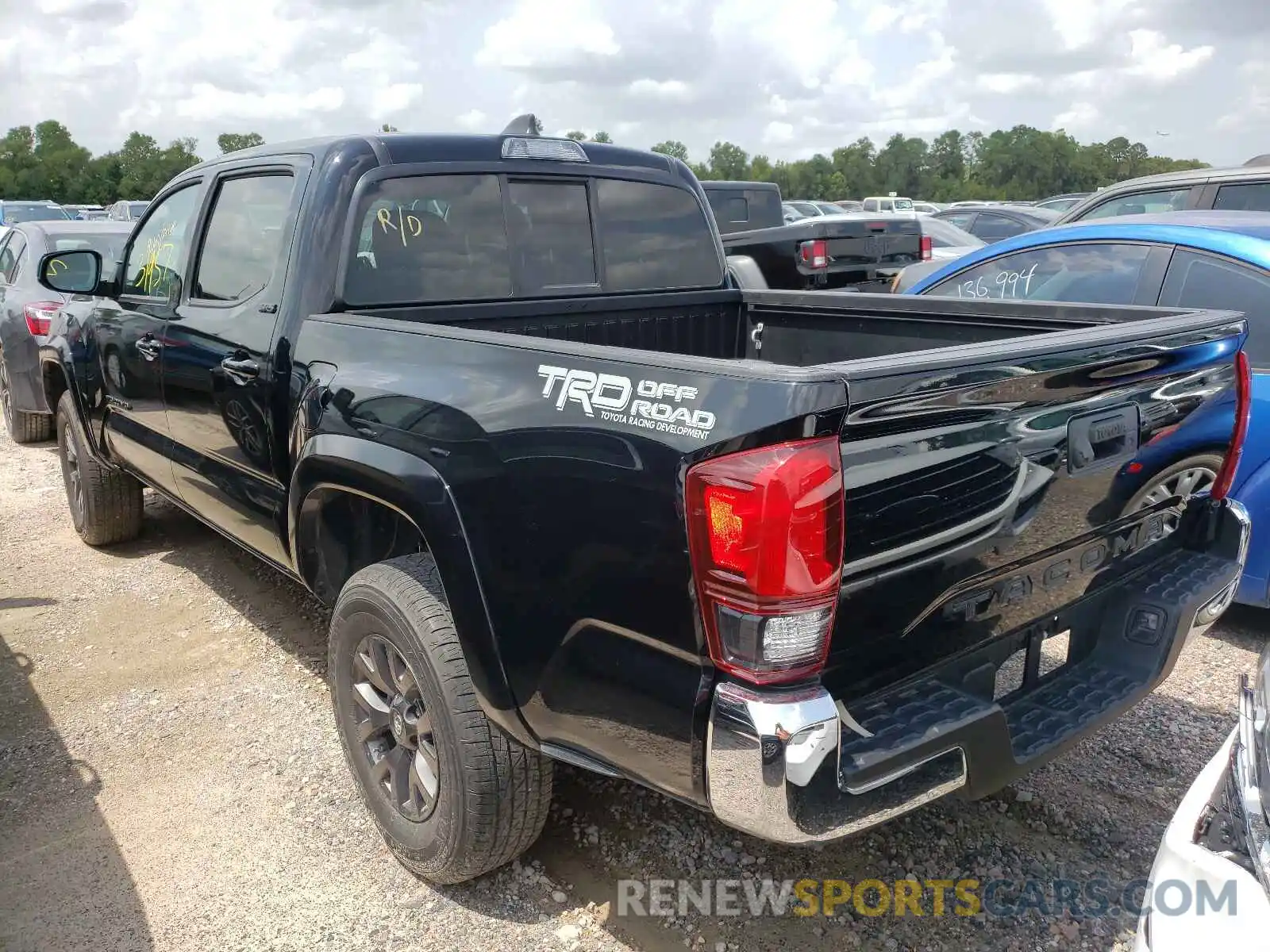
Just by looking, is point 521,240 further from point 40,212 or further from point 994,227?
point 40,212

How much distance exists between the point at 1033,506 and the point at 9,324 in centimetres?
758

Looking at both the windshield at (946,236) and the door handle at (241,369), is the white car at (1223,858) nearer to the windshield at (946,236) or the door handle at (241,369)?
the door handle at (241,369)

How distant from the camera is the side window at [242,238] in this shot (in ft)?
10.9

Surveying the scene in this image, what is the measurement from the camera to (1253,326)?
3844 mm

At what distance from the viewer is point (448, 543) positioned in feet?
7.59

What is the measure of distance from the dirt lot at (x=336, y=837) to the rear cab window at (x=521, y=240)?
1660 mm

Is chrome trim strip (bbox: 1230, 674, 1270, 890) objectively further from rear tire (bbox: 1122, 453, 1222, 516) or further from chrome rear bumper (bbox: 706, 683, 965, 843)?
rear tire (bbox: 1122, 453, 1222, 516)

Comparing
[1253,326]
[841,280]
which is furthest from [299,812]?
[841,280]

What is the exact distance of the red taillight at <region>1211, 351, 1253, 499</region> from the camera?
2.66 m

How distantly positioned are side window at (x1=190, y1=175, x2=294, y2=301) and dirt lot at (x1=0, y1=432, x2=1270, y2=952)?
61.4 inches

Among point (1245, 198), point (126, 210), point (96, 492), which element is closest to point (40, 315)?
point (96, 492)

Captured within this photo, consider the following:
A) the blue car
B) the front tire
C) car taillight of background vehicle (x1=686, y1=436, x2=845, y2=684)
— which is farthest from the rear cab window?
car taillight of background vehicle (x1=686, y1=436, x2=845, y2=684)

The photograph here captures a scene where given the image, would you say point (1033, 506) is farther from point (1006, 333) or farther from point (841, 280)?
point (841, 280)

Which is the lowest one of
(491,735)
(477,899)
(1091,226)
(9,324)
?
(477,899)
